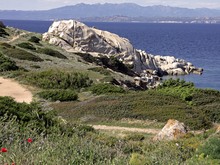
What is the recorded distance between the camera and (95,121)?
19828mm

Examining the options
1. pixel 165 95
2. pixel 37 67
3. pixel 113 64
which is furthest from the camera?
pixel 113 64

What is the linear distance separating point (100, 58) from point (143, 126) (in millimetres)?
36648

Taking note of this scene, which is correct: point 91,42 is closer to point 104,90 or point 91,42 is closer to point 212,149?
point 104,90

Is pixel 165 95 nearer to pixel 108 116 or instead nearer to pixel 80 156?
pixel 108 116

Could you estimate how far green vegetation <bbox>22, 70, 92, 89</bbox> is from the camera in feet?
96.4

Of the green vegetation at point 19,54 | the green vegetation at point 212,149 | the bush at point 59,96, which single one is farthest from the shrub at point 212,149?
the green vegetation at point 19,54

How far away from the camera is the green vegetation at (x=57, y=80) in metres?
29.4

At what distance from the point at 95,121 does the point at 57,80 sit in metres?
11.1

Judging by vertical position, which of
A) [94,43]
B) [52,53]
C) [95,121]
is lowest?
[94,43]

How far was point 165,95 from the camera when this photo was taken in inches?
940

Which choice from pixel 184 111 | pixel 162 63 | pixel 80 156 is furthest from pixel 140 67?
pixel 80 156

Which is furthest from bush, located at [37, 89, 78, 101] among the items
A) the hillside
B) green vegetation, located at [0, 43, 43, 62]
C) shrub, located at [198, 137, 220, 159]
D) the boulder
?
green vegetation, located at [0, 43, 43, 62]

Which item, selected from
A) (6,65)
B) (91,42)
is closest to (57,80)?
(6,65)

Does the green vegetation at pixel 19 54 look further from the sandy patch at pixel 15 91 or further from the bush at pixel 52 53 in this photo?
the sandy patch at pixel 15 91
